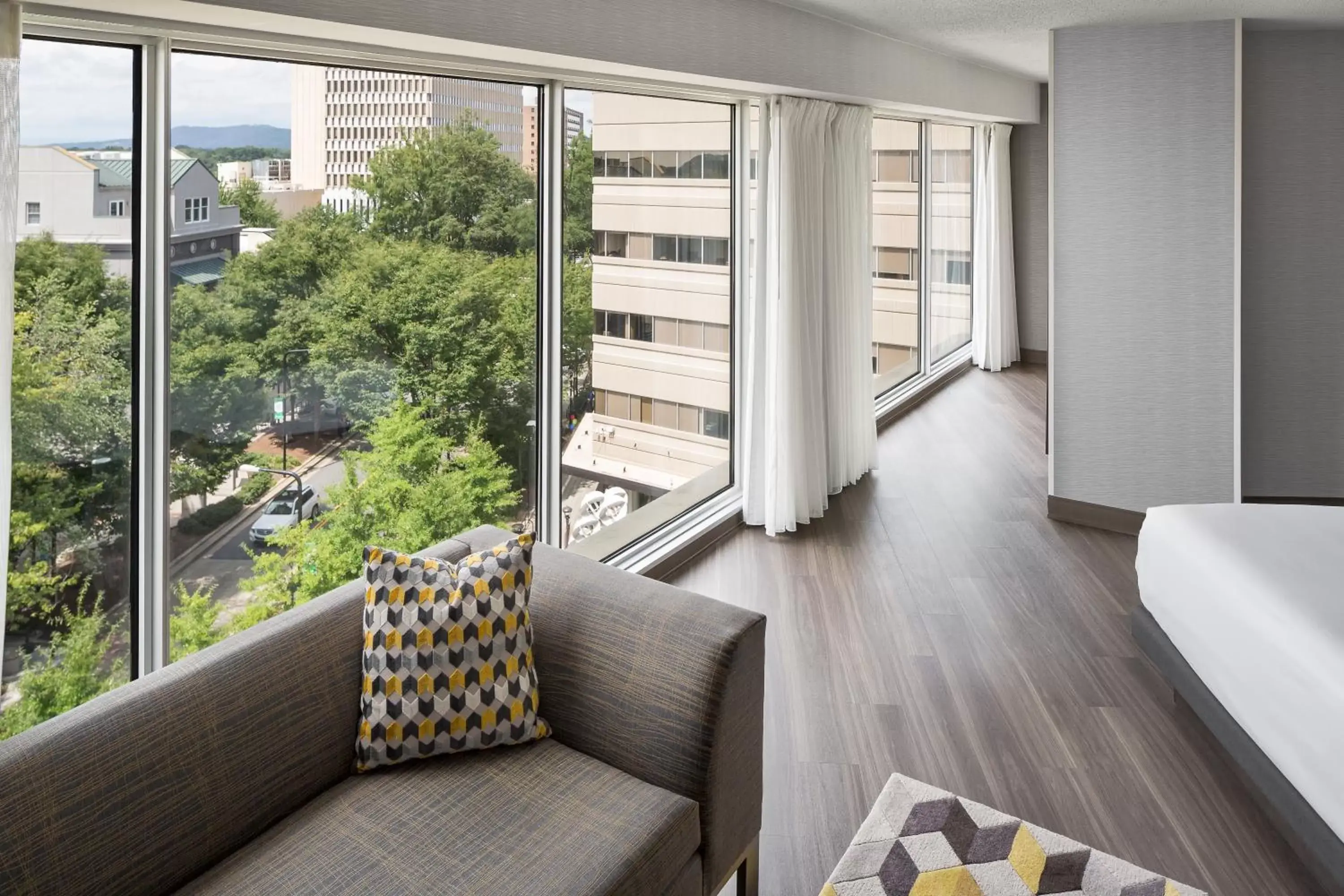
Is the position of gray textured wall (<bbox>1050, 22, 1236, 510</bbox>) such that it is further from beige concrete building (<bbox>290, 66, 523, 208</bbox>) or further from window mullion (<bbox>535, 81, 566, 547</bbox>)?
beige concrete building (<bbox>290, 66, 523, 208</bbox>)

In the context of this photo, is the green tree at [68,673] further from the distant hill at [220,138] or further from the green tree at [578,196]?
the green tree at [578,196]

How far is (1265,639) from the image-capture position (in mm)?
2365

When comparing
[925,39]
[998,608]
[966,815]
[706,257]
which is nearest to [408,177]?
[706,257]

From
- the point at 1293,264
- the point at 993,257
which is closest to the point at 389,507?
the point at 1293,264

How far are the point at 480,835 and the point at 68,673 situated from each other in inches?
46.0

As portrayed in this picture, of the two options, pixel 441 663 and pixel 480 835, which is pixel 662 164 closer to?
pixel 441 663

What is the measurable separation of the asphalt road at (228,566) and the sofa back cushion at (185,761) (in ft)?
1.93

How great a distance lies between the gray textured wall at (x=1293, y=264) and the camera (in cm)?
490

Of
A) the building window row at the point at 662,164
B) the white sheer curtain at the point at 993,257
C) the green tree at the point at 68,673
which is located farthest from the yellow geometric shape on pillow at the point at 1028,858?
the white sheer curtain at the point at 993,257

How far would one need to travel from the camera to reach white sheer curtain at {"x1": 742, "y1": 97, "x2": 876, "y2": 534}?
4.80 meters

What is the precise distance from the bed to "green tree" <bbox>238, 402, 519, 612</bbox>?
2.20 m

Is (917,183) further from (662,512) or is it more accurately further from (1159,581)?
(1159,581)

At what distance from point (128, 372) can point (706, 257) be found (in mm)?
2924

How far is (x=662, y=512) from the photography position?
4.63 metres
